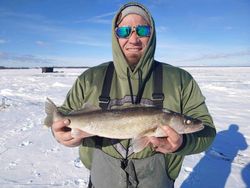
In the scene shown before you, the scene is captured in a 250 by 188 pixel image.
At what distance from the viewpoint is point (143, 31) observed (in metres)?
2.82

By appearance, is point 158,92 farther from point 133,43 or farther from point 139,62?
point 133,43

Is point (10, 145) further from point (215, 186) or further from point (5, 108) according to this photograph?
point (5, 108)

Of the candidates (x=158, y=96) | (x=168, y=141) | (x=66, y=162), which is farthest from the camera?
(x=66, y=162)

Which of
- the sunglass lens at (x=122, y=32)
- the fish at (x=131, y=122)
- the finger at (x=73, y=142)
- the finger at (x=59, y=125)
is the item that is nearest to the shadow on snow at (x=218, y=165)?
the fish at (x=131, y=122)

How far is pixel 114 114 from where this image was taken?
8.84 feet

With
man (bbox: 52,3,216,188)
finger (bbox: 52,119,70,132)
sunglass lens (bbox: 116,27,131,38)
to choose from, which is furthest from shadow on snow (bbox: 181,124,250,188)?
sunglass lens (bbox: 116,27,131,38)

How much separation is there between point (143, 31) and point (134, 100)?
66 centimetres

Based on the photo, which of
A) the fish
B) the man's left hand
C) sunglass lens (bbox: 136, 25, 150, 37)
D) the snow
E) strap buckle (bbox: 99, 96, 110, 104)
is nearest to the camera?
the man's left hand

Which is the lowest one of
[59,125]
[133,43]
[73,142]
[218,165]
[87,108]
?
[218,165]

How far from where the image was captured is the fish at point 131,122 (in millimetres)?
2561

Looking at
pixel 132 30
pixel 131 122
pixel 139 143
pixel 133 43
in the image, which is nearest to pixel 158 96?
pixel 131 122

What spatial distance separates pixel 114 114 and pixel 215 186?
332 cm

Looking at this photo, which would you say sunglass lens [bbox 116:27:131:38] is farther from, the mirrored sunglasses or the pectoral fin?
the pectoral fin

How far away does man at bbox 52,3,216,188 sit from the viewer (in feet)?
8.55
